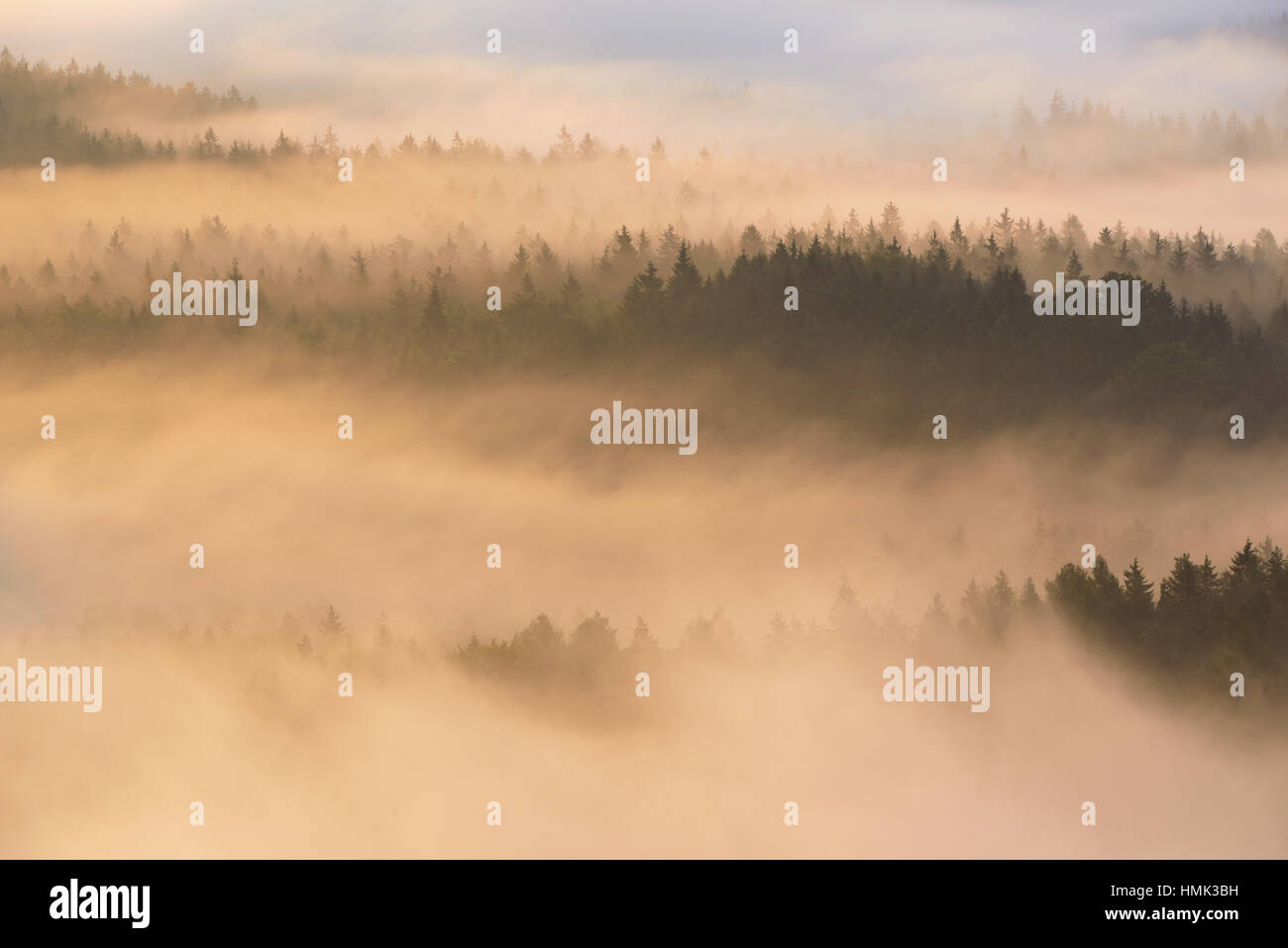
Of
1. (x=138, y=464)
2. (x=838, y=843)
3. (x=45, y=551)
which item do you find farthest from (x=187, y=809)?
(x=838, y=843)

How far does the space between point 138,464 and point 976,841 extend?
1953cm

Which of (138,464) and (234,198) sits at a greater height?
(234,198)

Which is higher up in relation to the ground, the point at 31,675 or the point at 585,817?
the point at 31,675

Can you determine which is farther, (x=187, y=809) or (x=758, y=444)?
(x=758, y=444)

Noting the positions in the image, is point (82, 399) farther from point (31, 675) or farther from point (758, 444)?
point (758, 444)

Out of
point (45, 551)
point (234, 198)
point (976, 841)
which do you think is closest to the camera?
point (976, 841)

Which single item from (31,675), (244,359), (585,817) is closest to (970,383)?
(585,817)

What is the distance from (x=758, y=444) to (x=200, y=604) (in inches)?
502

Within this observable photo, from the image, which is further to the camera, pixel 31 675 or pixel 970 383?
pixel 970 383

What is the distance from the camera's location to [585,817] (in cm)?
2458

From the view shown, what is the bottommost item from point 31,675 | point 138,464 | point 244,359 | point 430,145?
point 31,675

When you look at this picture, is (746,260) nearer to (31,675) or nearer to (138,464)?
(138,464)

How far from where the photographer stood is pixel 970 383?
29.5 meters

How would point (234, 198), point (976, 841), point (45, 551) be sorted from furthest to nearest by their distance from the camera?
1. point (234, 198)
2. point (45, 551)
3. point (976, 841)
